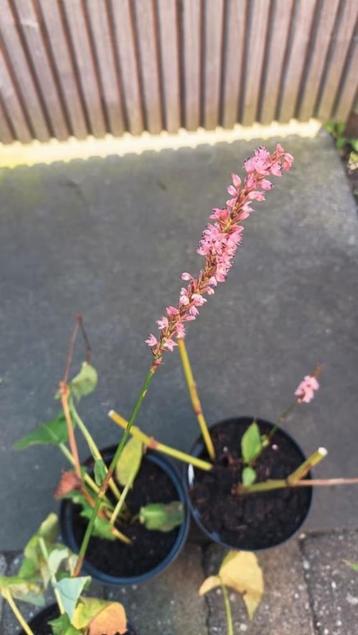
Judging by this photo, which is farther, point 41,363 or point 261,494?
point 41,363

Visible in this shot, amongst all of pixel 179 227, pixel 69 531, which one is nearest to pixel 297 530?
pixel 69 531

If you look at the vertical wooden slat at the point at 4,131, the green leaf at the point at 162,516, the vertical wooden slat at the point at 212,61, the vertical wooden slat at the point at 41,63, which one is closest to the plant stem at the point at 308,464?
the green leaf at the point at 162,516

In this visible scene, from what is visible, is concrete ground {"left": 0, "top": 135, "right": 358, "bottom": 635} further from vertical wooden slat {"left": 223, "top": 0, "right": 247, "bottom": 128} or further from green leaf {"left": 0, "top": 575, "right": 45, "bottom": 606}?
green leaf {"left": 0, "top": 575, "right": 45, "bottom": 606}

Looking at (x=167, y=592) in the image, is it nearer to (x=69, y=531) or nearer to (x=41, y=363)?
(x=69, y=531)

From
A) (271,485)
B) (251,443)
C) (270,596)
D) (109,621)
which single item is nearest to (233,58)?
(251,443)

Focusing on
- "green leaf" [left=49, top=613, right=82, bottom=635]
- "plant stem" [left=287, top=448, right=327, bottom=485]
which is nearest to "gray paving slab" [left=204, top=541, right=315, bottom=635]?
"plant stem" [left=287, top=448, right=327, bottom=485]

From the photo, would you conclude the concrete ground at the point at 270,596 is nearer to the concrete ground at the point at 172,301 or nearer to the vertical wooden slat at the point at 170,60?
the concrete ground at the point at 172,301
